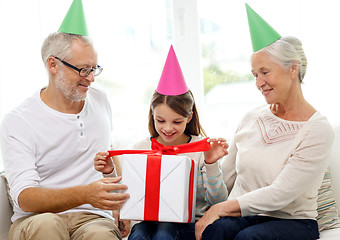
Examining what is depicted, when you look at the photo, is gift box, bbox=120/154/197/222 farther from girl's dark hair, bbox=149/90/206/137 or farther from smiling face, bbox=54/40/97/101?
smiling face, bbox=54/40/97/101

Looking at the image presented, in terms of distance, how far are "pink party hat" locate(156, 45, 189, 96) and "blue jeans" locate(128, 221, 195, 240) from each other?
60 cm

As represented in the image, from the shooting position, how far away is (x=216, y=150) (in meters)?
1.93

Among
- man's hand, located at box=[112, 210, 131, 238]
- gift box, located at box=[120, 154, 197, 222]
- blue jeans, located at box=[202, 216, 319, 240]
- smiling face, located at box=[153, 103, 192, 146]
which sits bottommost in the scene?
man's hand, located at box=[112, 210, 131, 238]

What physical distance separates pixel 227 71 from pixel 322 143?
4.88 ft

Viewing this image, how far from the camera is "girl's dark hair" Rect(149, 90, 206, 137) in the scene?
2023 millimetres

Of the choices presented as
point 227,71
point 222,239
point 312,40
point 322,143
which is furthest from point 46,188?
point 312,40

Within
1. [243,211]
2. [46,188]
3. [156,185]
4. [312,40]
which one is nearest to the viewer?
[156,185]

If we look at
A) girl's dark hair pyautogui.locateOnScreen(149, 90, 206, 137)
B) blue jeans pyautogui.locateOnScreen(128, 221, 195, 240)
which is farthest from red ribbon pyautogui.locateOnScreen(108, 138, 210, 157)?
blue jeans pyautogui.locateOnScreen(128, 221, 195, 240)

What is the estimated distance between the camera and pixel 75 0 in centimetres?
220

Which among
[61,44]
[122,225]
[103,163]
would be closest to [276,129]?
[103,163]

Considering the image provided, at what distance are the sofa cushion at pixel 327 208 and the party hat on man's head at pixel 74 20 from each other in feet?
4.78

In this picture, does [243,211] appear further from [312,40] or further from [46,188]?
[312,40]

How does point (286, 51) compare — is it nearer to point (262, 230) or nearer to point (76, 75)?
point (262, 230)

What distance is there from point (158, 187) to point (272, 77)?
722 millimetres
